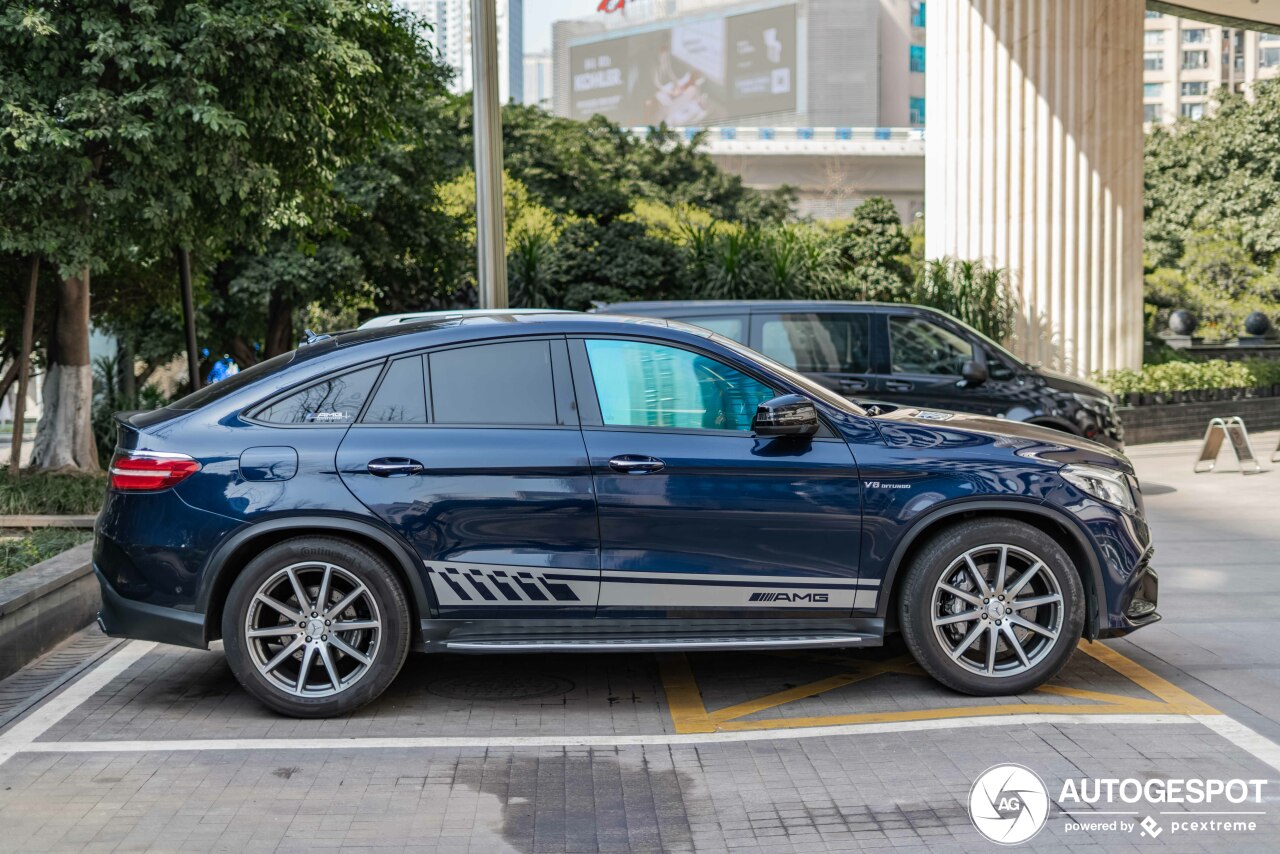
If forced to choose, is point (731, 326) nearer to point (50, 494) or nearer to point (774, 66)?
point (50, 494)

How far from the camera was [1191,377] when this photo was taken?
1958cm

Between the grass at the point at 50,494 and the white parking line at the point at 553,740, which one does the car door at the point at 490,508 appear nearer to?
the white parking line at the point at 553,740

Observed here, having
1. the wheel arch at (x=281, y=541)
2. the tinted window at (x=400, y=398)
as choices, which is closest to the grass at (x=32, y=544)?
the wheel arch at (x=281, y=541)

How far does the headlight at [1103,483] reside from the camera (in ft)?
19.3

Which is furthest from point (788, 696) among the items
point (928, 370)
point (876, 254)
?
point (876, 254)

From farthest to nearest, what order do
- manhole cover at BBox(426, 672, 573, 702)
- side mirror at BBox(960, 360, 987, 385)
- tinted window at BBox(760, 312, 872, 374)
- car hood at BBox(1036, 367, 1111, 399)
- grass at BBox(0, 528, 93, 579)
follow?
1. car hood at BBox(1036, 367, 1111, 399)
2. tinted window at BBox(760, 312, 872, 374)
3. side mirror at BBox(960, 360, 987, 385)
4. grass at BBox(0, 528, 93, 579)
5. manhole cover at BBox(426, 672, 573, 702)

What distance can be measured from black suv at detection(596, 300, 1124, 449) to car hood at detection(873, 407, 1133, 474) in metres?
4.69

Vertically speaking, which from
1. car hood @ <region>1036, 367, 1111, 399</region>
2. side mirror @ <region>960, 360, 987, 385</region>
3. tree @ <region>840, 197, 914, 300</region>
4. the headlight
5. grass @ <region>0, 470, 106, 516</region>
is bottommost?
grass @ <region>0, 470, 106, 516</region>

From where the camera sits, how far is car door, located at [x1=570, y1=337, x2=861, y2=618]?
568 centimetres

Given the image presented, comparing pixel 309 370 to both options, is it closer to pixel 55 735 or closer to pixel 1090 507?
pixel 55 735

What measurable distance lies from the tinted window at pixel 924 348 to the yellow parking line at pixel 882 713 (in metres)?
4.85

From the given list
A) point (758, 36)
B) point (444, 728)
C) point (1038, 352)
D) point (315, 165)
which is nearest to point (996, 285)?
point (1038, 352)

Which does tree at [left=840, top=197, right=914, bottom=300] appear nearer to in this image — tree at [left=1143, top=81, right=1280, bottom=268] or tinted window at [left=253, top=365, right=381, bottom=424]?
tinted window at [left=253, top=365, right=381, bottom=424]

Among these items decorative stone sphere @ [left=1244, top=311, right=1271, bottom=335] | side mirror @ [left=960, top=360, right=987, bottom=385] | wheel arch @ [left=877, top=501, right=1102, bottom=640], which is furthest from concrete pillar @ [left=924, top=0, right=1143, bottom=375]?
wheel arch @ [left=877, top=501, right=1102, bottom=640]
